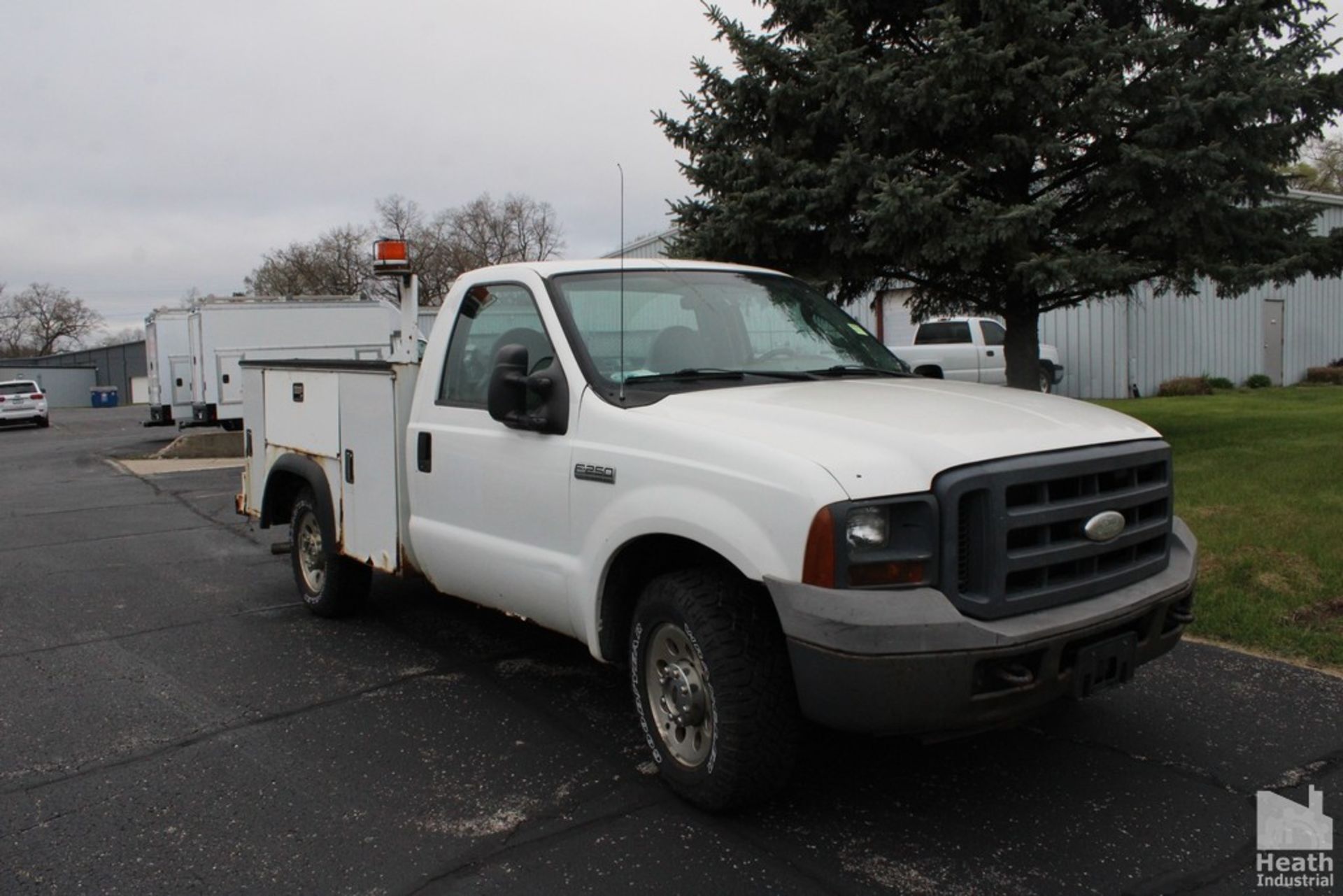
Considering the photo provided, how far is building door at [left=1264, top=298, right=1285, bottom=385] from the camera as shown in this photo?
2489 cm

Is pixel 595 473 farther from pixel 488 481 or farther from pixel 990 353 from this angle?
pixel 990 353

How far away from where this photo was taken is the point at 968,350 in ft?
70.0

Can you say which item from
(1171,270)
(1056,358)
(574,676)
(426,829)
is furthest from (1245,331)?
(426,829)

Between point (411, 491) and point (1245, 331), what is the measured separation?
24.3m

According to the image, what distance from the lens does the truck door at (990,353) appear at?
→ 2147 centimetres

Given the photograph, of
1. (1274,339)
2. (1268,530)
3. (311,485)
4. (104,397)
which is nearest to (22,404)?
(104,397)

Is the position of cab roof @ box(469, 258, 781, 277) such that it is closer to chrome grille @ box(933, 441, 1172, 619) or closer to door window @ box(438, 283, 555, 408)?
door window @ box(438, 283, 555, 408)

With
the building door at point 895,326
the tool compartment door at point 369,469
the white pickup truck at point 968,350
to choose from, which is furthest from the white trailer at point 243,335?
the tool compartment door at point 369,469

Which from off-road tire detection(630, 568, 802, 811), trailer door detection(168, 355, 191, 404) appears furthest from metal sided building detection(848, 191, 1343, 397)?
off-road tire detection(630, 568, 802, 811)

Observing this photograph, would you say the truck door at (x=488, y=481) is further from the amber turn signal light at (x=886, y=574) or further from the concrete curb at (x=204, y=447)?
the concrete curb at (x=204, y=447)

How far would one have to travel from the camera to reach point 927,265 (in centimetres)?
1189

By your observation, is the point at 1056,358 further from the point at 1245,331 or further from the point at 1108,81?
the point at 1108,81

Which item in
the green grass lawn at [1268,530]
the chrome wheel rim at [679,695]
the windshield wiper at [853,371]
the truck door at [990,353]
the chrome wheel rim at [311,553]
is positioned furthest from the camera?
the truck door at [990,353]
